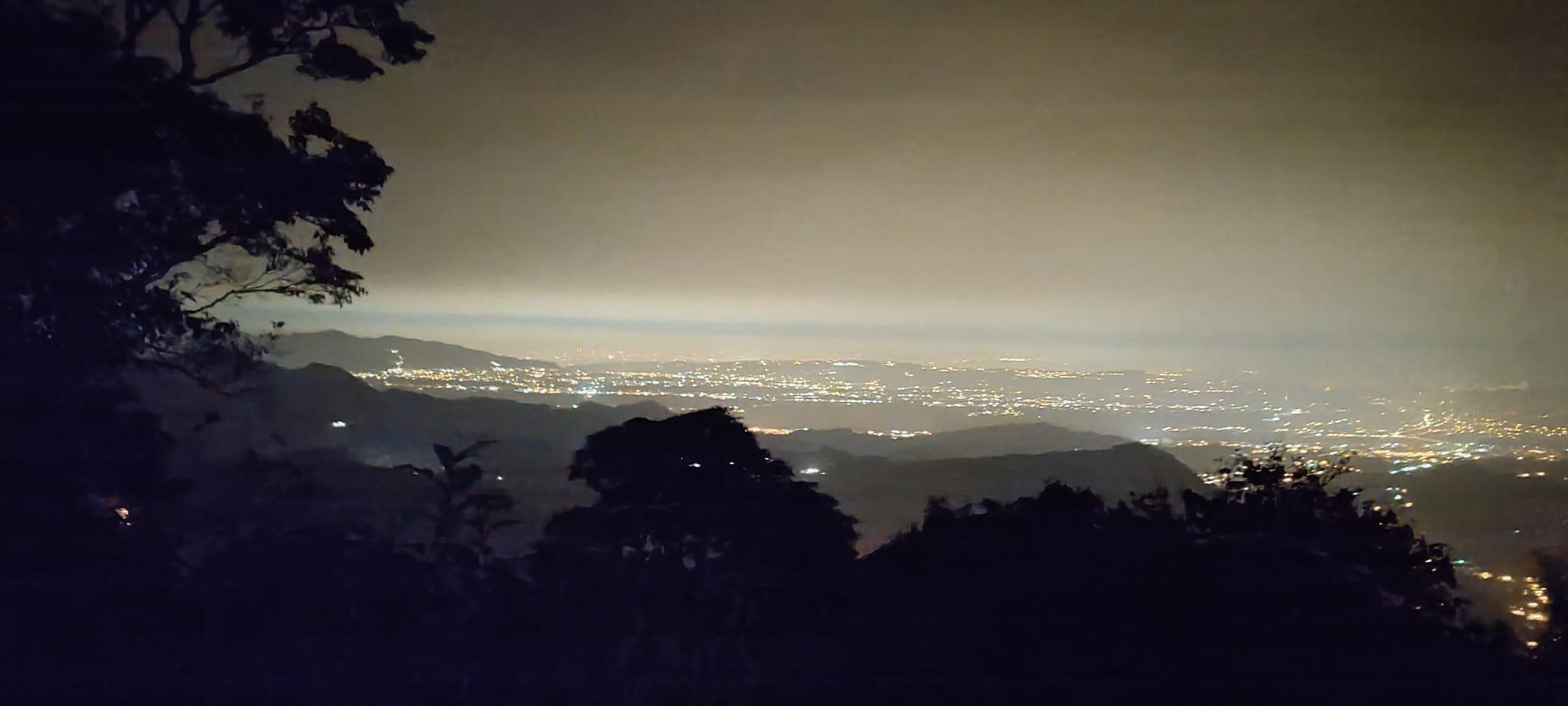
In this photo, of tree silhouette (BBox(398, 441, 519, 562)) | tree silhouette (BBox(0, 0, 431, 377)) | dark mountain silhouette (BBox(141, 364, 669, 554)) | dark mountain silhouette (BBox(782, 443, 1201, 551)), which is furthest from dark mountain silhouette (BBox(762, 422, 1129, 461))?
tree silhouette (BBox(0, 0, 431, 377))

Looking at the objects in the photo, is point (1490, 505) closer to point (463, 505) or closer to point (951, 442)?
point (951, 442)

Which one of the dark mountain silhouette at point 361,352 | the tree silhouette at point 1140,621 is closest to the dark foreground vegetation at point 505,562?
the tree silhouette at point 1140,621

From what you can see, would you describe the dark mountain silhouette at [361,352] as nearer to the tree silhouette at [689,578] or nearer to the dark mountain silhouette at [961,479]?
the tree silhouette at [689,578]

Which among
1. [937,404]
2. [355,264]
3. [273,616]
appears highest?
[355,264]

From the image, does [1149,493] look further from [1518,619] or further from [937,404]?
[1518,619]

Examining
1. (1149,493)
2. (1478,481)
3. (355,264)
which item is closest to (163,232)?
(355,264)

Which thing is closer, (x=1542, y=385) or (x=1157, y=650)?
(x=1157, y=650)
